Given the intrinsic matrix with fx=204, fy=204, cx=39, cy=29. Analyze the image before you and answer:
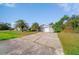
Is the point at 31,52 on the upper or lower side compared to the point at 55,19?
lower

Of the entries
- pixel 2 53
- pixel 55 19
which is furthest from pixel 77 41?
pixel 2 53

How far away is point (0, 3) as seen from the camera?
189cm

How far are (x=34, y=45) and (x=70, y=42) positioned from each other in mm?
331

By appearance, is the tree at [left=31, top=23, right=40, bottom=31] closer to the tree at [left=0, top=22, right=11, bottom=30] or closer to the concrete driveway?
the concrete driveway

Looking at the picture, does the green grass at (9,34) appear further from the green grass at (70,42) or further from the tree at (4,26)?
the green grass at (70,42)

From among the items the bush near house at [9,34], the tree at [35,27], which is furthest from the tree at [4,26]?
the tree at [35,27]

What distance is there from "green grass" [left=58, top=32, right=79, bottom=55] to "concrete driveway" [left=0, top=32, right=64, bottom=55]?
0.04 meters

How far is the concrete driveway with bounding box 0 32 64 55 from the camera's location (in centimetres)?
185

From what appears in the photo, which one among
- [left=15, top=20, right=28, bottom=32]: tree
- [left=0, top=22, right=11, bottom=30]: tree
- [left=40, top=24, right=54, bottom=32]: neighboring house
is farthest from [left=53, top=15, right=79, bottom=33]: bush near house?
[left=0, top=22, right=11, bottom=30]: tree

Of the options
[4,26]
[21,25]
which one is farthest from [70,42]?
[4,26]

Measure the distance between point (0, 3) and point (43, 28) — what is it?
46 centimetres

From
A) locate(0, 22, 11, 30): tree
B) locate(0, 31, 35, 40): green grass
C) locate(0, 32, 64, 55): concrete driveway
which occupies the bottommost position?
locate(0, 32, 64, 55): concrete driveway
